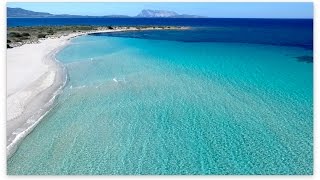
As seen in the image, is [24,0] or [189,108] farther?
[189,108]

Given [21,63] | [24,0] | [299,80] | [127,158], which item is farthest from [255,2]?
[21,63]

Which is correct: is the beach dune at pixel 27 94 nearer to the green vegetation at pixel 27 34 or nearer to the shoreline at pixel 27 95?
the shoreline at pixel 27 95

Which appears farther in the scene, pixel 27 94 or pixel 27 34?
pixel 27 34

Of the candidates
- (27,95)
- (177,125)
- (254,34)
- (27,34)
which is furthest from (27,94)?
(254,34)

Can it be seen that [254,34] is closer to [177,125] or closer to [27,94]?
[27,94]

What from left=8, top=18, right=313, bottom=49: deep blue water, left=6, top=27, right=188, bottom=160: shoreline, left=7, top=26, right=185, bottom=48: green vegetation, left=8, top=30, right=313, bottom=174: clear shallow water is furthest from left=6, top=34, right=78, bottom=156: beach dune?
left=7, top=26, right=185, bottom=48: green vegetation

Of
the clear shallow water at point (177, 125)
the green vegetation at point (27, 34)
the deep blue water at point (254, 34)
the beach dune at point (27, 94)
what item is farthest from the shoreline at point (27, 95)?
the green vegetation at point (27, 34)

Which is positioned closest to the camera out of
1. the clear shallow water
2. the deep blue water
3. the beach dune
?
the clear shallow water

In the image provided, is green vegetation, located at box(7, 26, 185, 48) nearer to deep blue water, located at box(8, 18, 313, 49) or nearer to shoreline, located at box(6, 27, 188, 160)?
deep blue water, located at box(8, 18, 313, 49)

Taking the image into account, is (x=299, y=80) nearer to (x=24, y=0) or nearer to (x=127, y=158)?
(x=127, y=158)
